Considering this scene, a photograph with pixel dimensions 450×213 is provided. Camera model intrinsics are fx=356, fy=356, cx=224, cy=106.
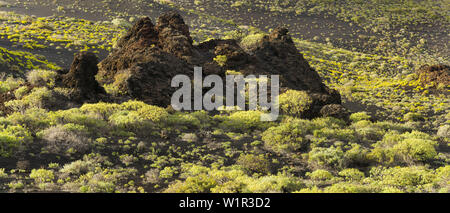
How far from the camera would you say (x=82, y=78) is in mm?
21312

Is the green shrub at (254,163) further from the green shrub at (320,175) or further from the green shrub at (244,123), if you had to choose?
the green shrub at (244,123)

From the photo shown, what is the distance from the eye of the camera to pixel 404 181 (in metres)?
13.6

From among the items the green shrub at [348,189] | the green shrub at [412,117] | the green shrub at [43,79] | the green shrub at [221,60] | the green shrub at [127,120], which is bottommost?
the green shrub at [412,117]

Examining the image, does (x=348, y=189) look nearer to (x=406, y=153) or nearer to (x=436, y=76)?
(x=406, y=153)

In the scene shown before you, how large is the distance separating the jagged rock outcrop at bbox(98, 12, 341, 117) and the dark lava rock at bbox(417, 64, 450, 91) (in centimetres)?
1520

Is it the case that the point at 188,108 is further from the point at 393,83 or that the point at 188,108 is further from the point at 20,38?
the point at 20,38

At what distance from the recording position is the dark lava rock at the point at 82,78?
21.2 metres

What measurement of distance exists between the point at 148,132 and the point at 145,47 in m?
10.6

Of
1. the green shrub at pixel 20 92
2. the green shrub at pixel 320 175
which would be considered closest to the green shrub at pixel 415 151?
the green shrub at pixel 320 175

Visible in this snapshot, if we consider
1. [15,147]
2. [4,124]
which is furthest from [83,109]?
[15,147]

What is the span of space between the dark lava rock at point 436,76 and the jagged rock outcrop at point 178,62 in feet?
49.9

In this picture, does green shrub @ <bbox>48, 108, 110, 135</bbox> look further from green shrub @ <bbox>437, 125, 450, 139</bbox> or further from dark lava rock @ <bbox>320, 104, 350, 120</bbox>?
green shrub @ <bbox>437, 125, 450, 139</bbox>

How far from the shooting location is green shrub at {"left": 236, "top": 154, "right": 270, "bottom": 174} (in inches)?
Answer: 596

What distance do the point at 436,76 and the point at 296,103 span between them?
23.4 m
